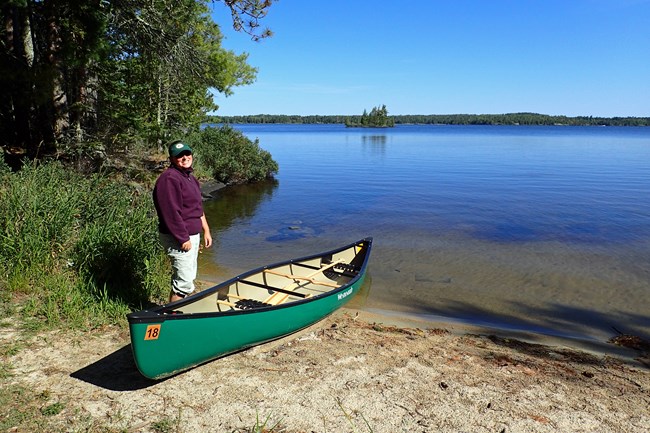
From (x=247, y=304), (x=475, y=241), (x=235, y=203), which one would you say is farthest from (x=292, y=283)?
(x=235, y=203)

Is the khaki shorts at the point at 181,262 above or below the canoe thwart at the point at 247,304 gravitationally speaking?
above

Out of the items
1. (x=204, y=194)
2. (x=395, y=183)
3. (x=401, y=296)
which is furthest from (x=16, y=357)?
(x=395, y=183)

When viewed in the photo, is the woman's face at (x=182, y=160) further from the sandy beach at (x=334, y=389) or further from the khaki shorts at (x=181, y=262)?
the sandy beach at (x=334, y=389)

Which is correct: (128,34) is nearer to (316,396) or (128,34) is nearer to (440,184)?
(316,396)

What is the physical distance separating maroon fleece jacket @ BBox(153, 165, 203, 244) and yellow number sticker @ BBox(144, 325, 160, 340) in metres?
1.08

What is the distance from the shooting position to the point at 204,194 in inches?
840

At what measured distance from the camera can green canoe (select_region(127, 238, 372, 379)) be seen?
14.0ft

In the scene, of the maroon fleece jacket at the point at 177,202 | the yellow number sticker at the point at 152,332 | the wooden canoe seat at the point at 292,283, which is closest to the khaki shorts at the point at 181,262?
the maroon fleece jacket at the point at 177,202

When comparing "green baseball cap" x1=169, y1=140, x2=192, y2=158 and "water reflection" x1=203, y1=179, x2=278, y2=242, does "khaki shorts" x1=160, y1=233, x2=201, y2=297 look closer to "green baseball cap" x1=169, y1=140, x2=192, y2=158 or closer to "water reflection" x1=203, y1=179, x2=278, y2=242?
"green baseball cap" x1=169, y1=140, x2=192, y2=158

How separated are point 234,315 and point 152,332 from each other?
1008 millimetres

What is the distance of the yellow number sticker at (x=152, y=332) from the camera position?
4.18 meters

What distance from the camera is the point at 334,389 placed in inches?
181

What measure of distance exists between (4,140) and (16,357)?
36.2ft

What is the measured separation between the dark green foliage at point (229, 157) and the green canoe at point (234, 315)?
17.0 metres
